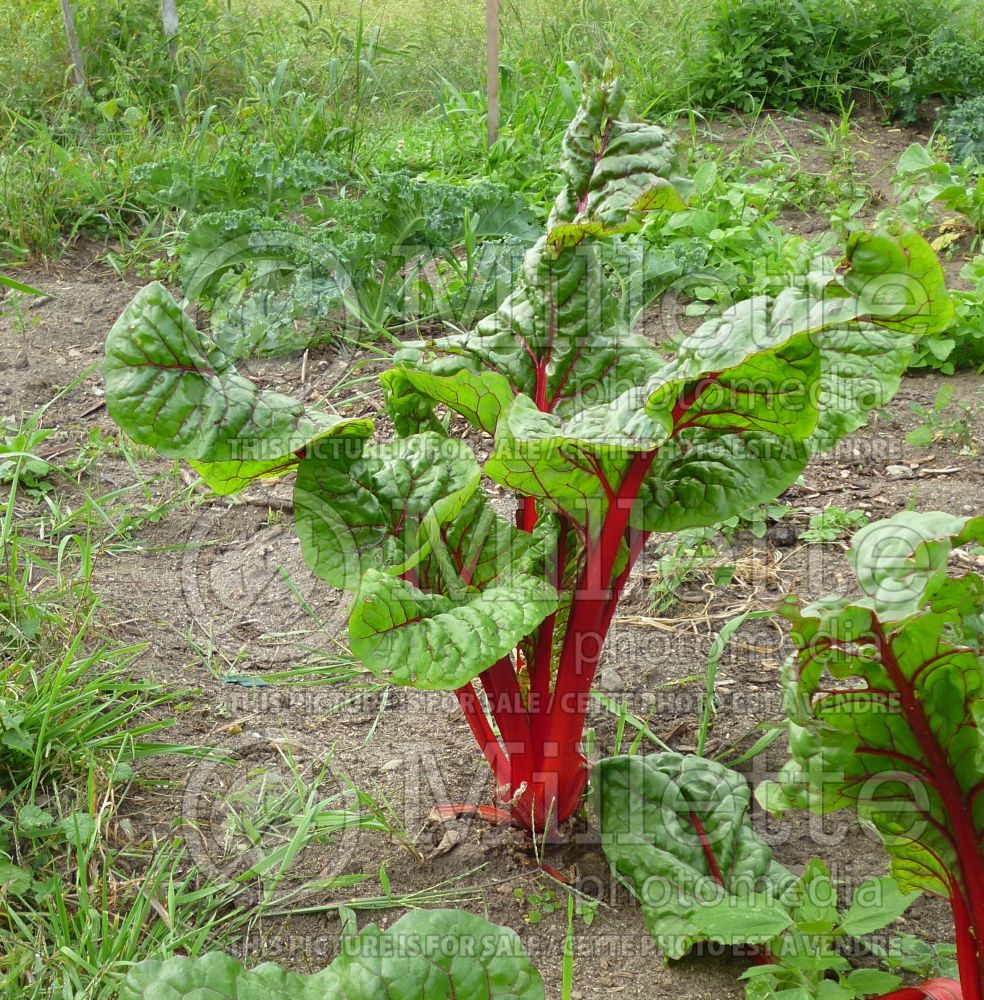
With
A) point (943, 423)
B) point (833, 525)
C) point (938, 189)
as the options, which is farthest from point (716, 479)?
point (938, 189)

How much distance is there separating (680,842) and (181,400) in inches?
36.6

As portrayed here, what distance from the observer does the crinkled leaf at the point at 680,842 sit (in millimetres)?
1513

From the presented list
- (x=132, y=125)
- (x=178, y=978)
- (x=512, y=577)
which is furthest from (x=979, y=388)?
(x=132, y=125)

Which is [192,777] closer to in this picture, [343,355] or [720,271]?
[343,355]

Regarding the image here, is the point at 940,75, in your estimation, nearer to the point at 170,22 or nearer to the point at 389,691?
the point at 170,22

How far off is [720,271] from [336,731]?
191 centimetres

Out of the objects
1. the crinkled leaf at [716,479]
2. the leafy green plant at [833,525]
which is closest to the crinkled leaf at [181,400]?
the crinkled leaf at [716,479]

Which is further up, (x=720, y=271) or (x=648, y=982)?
(x=720, y=271)

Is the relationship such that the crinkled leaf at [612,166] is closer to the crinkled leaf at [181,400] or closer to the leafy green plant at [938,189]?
the crinkled leaf at [181,400]

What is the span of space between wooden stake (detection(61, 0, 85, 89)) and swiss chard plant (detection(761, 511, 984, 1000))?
438 centimetres

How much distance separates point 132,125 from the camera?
4375 mm

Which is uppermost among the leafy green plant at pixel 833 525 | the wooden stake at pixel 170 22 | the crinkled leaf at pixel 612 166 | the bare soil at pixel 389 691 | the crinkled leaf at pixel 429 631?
the wooden stake at pixel 170 22

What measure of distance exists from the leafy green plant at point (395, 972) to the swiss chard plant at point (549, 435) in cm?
27

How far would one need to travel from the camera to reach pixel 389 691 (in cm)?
212
